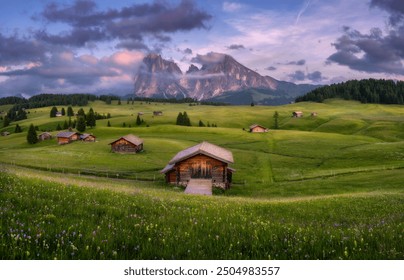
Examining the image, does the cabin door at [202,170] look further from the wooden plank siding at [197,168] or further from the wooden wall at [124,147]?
the wooden wall at [124,147]

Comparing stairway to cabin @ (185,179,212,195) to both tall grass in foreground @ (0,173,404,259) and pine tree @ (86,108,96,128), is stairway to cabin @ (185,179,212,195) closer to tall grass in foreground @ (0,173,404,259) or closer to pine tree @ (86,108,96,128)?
tall grass in foreground @ (0,173,404,259)

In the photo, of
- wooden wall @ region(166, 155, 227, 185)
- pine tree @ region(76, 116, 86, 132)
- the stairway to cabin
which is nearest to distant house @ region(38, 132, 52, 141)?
pine tree @ region(76, 116, 86, 132)

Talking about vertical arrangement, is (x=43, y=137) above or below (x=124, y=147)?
above

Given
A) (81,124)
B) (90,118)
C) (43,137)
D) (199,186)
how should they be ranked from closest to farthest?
(199,186)
(43,137)
(81,124)
(90,118)

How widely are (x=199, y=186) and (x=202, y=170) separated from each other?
7.20 m

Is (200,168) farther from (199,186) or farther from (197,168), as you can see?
(199,186)

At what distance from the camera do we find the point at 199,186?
53406 mm

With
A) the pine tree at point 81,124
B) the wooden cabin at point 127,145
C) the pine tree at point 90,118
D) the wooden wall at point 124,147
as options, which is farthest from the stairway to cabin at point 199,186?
the pine tree at point 90,118

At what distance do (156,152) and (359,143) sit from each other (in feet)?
218

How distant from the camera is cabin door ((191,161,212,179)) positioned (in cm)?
6003

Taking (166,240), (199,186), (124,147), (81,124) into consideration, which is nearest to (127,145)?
(124,147)

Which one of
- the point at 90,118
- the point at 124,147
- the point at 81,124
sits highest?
the point at 90,118

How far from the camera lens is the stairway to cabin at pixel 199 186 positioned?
47.9 m
